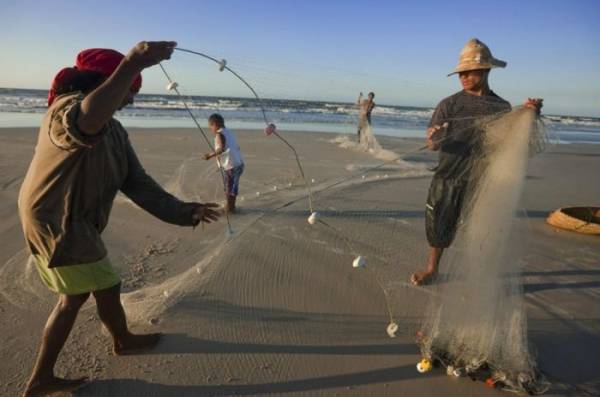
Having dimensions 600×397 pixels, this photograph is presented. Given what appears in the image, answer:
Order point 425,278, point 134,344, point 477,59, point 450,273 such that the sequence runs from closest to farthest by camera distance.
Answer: point 134,344
point 450,273
point 477,59
point 425,278

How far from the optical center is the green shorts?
7.54 ft

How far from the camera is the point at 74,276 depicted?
233cm

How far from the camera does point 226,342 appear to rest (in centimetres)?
303

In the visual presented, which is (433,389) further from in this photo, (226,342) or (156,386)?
(156,386)

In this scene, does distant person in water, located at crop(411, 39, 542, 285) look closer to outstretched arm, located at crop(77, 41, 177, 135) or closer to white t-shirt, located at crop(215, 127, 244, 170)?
outstretched arm, located at crop(77, 41, 177, 135)

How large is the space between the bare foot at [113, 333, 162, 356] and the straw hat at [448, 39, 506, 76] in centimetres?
312

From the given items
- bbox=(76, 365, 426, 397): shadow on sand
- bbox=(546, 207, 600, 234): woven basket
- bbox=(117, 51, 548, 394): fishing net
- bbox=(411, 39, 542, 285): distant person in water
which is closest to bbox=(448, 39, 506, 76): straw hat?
bbox=(411, 39, 542, 285): distant person in water

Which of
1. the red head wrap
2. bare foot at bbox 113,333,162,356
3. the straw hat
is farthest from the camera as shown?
the straw hat

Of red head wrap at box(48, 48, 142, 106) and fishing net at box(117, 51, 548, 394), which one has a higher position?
red head wrap at box(48, 48, 142, 106)

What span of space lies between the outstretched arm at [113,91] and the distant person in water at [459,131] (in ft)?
8.27

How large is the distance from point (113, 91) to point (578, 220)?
585cm

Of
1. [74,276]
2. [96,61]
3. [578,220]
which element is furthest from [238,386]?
[578,220]

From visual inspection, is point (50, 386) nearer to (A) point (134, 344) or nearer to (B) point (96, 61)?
(A) point (134, 344)

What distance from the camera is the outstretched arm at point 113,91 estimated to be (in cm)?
171
